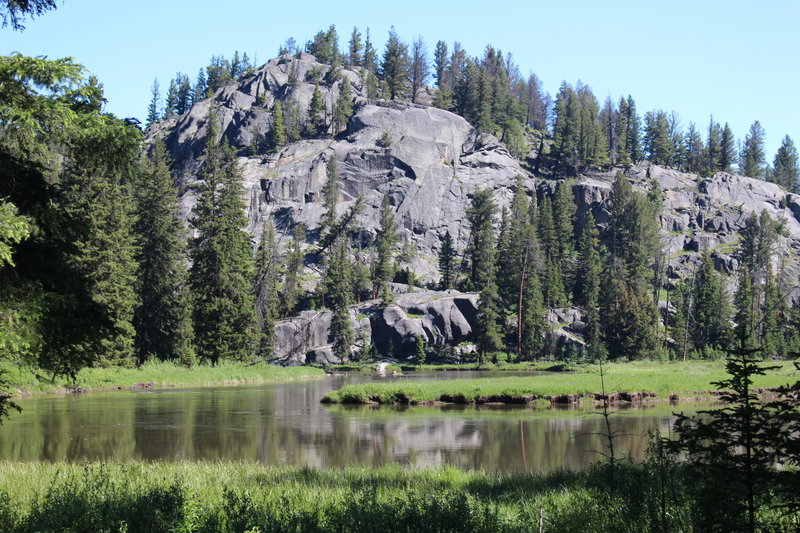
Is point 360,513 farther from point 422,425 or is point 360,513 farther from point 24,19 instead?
point 422,425

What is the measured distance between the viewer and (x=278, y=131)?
143875mm

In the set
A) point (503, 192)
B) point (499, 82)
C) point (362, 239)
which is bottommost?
point (362, 239)

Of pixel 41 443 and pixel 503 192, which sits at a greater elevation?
pixel 503 192

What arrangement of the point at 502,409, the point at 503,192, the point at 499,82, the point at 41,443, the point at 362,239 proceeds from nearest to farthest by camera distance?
the point at 41,443 → the point at 502,409 → the point at 362,239 → the point at 503,192 → the point at 499,82

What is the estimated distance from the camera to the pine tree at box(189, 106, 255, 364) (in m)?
63.4

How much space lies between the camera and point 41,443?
23.4 meters

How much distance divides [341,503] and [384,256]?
96.1m

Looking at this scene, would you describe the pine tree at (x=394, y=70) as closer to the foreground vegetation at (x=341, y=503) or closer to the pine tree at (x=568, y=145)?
the pine tree at (x=568, y=145)

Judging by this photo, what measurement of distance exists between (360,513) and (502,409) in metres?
27.5

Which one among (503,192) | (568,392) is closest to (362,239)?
(503,192)

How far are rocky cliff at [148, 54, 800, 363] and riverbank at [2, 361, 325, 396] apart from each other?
56.9m

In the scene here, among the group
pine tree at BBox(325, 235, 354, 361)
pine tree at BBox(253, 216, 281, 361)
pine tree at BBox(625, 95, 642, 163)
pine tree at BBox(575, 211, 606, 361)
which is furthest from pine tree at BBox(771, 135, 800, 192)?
pine tree at BBox(253, 216, 281, 361)

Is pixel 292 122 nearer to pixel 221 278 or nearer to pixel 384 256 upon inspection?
pixel 384 256

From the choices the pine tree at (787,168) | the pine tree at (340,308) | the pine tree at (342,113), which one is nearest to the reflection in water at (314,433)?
the pine tree at (340,308)
